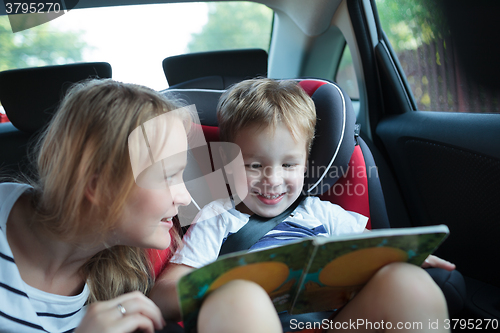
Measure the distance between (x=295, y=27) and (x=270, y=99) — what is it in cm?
123

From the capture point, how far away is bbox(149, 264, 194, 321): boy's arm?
0.95 metres

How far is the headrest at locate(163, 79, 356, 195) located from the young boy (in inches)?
1.7

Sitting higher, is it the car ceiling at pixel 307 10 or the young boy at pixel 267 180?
the car ceiling at pixel 307 10

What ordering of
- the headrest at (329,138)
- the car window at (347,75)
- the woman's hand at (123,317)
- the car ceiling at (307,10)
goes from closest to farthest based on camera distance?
1. the woman's hand at (123,317)
2. the headrest at (329,138)
3. the car ceiling at (307,10)
4. the car window at (347,75)

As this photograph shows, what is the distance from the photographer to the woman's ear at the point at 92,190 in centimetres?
78

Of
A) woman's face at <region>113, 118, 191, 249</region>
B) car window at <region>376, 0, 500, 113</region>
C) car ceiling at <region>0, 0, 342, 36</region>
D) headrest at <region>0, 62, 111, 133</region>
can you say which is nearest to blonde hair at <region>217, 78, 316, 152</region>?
woman's face at <region>113, 118, 191, 249</region>

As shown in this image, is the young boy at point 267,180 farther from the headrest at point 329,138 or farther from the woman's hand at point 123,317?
the woman's hand at point 123,317

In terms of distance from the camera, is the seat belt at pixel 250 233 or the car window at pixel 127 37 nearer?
the seat belt at pixel 250 233

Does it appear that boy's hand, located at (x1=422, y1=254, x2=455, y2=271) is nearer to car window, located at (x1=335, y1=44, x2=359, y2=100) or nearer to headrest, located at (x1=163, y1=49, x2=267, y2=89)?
headrest, located at (x1=163, y1=49, x2=267, y2=89)

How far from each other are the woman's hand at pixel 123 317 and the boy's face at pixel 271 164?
51cm

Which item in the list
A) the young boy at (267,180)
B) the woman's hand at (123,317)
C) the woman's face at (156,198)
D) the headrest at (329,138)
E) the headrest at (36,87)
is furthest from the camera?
the headrest at (36,87)

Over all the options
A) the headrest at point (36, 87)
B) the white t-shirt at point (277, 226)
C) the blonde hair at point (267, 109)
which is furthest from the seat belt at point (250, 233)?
the headrest at point (36, 87)

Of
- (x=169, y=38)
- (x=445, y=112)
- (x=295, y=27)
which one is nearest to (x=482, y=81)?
(x=445, y=112)

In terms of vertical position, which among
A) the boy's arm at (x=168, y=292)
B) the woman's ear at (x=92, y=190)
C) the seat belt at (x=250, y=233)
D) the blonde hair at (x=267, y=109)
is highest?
the blonde hair at (x=267, y=109)
